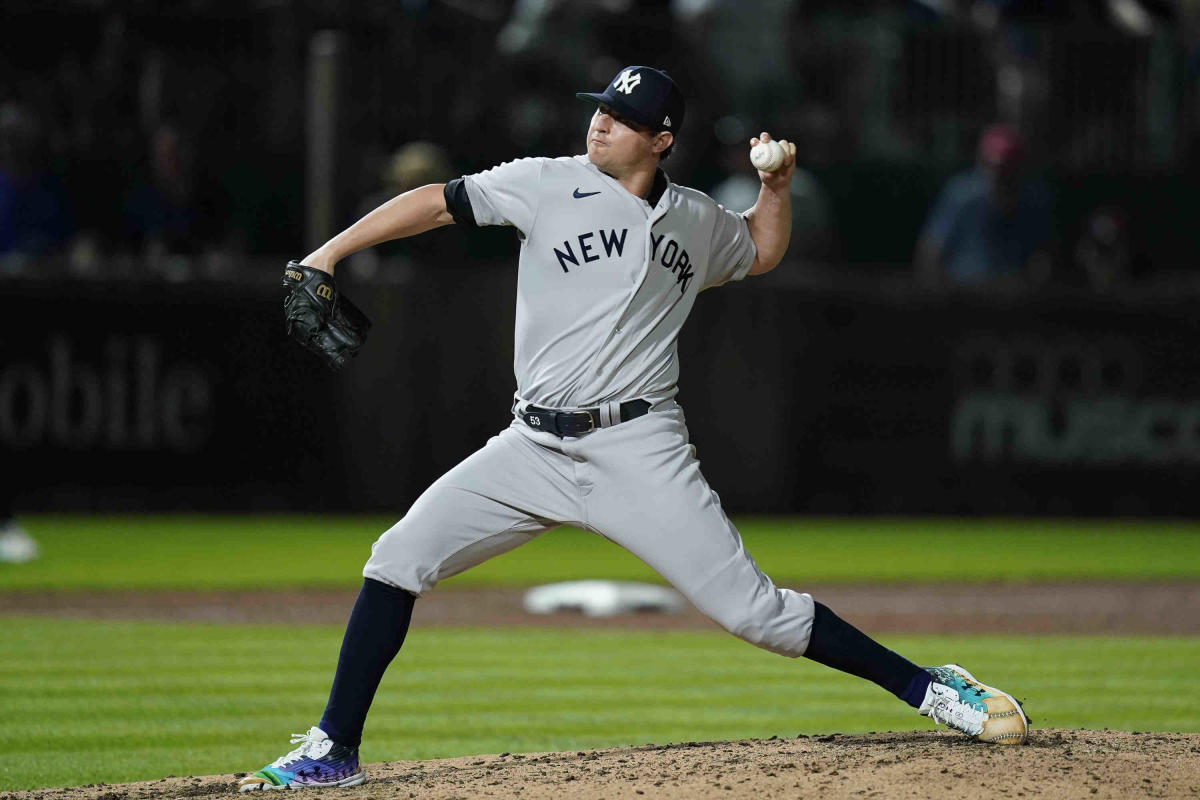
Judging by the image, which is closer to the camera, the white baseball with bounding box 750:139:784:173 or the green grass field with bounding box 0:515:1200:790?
the white baseball with bounding box 750:139:784:173

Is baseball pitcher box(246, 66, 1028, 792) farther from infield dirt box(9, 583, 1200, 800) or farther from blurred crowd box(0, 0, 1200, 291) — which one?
blurred crowd box(0, 0, 1200, 291)

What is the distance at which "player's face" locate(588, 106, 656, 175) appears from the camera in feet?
16.7

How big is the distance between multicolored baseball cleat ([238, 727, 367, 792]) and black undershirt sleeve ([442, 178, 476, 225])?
1.41m

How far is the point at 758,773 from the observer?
4.86m

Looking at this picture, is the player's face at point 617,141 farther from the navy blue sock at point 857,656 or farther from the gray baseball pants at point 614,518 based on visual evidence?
the navy blue sock at point 857,656

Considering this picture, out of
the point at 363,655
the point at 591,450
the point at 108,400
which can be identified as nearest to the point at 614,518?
the point at 591,450

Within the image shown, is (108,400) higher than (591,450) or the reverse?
the reverse

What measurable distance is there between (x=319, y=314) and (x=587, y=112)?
29.0 ft

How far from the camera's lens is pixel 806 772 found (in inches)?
191

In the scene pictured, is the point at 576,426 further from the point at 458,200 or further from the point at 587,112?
the point at 587,112

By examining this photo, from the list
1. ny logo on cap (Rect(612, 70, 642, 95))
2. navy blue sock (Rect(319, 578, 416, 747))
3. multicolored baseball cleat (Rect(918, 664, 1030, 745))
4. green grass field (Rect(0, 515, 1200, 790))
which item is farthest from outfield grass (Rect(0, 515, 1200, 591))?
ny logo on cap (Rect(612, 70, 642, 95))

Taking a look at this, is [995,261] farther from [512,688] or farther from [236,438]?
[512,688]

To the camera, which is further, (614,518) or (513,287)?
(513,287)

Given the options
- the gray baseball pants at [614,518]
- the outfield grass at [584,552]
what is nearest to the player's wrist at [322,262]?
the gray baseball pants at [614,518]
